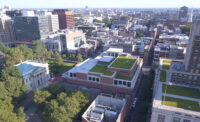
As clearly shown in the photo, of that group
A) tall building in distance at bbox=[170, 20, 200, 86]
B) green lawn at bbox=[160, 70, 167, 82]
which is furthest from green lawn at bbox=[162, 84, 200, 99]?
green lawn at bbox=[160, 70, 167, 82]

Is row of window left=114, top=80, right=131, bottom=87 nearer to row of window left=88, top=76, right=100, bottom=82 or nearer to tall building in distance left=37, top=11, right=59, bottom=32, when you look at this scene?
row of window left=88, top=76, right=100, bottom=82

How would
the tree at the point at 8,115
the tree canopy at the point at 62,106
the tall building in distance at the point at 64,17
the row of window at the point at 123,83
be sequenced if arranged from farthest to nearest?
1. the tall building in distance at the point at 64,17
2. the row of window at the point at 123,83
3. the tree canopy at the point at 62,106
4. the tree at the point at 8,115

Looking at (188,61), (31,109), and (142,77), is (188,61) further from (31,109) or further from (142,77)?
(31,109)

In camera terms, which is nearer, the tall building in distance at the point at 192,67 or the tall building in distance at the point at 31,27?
the tall building in distance at the point at 192,67

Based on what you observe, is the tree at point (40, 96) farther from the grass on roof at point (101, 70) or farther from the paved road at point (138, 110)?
the paved road at point (138, 110)

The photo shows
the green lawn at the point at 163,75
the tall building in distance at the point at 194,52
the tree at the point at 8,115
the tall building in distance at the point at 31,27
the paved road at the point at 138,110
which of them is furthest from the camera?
the tall building in distance at the point at 31,27

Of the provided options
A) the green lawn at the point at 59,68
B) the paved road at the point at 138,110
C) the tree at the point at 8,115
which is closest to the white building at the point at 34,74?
the green lawn at the point at 59,68

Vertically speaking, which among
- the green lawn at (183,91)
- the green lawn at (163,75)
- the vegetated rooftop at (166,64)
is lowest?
the green lawn at (183,91)
